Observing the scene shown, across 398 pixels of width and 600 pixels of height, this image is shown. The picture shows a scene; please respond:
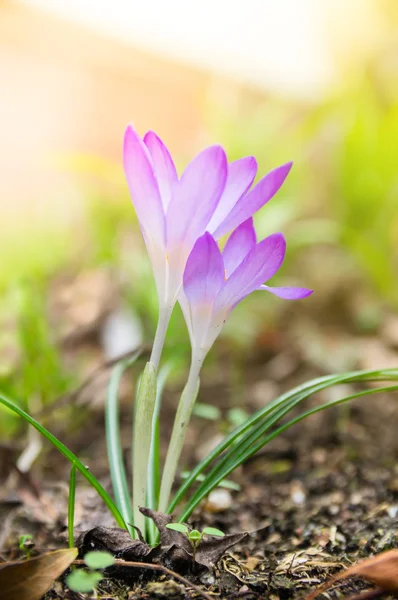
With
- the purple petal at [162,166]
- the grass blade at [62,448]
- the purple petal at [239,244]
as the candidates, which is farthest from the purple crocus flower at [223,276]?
the grass blade at [62,448]

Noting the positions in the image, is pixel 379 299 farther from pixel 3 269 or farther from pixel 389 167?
pixel 3 269

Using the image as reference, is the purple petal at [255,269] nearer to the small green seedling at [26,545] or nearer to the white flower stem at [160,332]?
the white flower stem at [160,332]

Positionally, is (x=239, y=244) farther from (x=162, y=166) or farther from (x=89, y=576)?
(x=89, y=576)

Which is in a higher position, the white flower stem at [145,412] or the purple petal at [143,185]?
the purple petal at [143,185]

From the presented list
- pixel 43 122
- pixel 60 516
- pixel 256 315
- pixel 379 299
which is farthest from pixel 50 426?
pixel 43 122

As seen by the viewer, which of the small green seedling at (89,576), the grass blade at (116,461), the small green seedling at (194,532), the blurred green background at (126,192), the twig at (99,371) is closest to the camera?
the small green seedling at (89,576)
